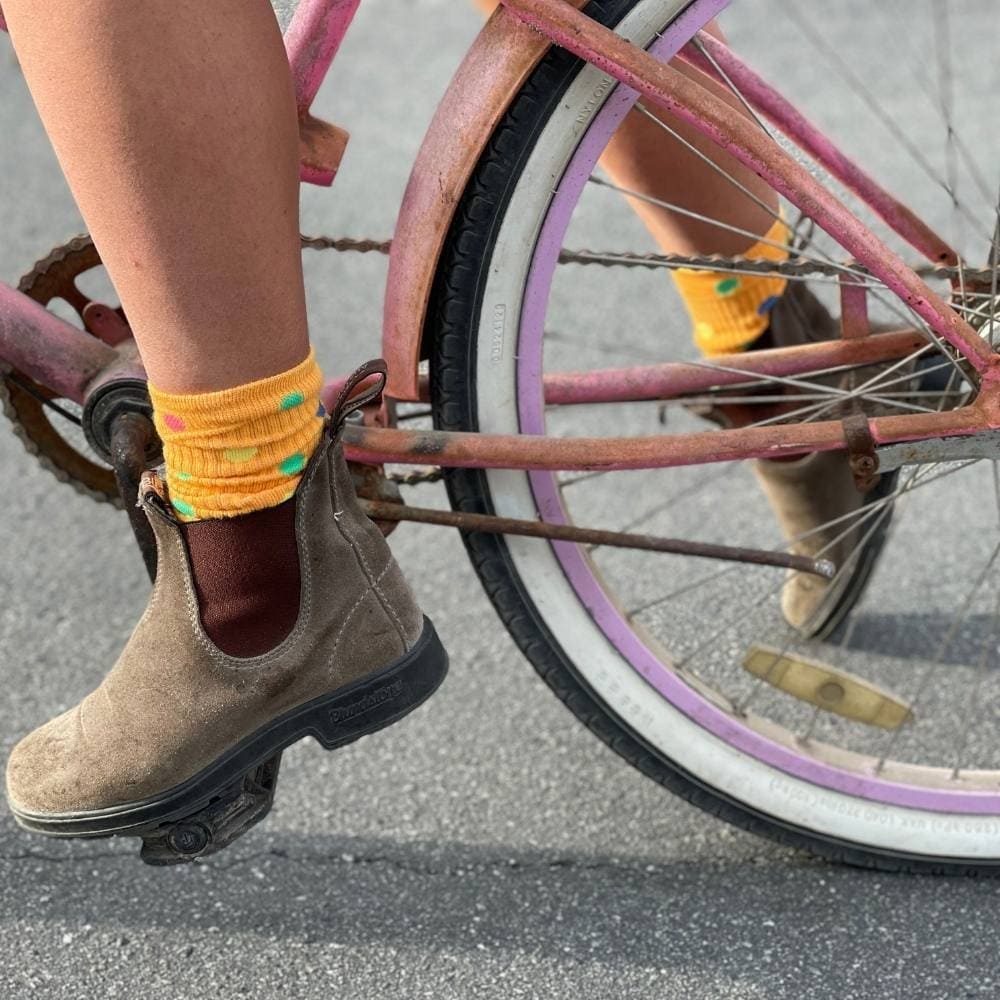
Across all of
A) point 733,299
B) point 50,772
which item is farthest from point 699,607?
point 50,772

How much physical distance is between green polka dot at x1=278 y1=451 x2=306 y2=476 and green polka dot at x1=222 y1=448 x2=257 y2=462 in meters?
0.03

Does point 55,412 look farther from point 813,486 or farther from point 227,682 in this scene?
point 813,486

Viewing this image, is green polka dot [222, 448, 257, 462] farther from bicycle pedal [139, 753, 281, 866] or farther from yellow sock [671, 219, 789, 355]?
yellow sock [671, 219, 789, 355]

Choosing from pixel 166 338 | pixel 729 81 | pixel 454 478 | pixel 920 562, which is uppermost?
pixel 729 81

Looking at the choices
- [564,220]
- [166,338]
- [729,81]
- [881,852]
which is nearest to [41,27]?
[166,338]

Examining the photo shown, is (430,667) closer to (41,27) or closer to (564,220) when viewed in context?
(564,220)

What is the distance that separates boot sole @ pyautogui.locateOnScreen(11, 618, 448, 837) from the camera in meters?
1.40

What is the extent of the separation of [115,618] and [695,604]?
93cm

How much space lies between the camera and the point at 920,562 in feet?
7.70

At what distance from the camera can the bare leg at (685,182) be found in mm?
1670

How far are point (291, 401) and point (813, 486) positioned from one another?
822 mm

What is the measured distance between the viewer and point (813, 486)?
1846 millimetres

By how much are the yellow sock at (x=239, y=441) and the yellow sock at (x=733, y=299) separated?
0.66m

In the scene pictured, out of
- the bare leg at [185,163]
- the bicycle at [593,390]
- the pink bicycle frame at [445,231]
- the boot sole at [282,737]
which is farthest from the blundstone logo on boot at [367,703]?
the bare leg at [185,163]
